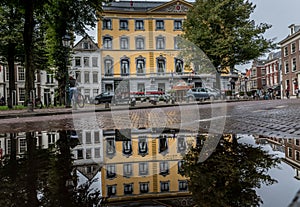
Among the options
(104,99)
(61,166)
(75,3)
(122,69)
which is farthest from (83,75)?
(61,166)

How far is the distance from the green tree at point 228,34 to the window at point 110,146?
22528 mm

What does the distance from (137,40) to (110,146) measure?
38.6 metres

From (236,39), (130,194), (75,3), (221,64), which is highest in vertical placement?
(75,3)

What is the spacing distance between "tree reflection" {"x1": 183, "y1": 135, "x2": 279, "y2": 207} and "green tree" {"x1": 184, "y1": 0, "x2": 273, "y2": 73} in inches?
927

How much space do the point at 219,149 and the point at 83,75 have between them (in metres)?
43.4

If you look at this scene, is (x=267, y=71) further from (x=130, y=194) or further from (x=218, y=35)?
(x=130, y=194)

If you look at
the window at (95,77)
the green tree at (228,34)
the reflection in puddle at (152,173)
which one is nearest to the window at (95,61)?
the window at (95,77)

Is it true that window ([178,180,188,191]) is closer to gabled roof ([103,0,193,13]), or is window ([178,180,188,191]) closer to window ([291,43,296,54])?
gabled roof ([103,0,193,13])

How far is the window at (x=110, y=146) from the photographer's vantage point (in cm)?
363

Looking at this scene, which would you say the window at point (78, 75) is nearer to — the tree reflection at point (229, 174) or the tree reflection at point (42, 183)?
the tree reflection at point (42, 183)

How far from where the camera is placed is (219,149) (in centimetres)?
324

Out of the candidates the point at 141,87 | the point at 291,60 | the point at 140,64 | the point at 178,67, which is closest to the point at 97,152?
the point at 141,87

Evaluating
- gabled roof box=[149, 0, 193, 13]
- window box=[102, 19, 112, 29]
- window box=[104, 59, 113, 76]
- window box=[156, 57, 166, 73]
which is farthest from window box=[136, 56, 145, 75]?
gabled roof box=[149, 0, 193, 13]

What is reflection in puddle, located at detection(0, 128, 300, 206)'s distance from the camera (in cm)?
182
